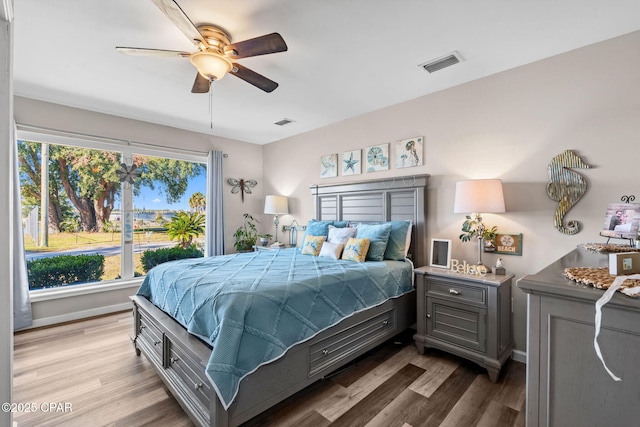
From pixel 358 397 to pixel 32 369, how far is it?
8.95 ft

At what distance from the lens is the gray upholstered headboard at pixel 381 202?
3066 millimetres

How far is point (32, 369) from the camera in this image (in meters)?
2.35

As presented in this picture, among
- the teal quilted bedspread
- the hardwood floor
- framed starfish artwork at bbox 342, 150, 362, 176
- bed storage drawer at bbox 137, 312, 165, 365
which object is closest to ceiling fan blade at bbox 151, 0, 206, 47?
the teal quilted bedspread

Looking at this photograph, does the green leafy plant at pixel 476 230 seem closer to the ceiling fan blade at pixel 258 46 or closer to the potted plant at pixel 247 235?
the ceiling fan blade at pixel 258 46

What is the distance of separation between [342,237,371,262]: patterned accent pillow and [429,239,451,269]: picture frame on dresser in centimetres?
67

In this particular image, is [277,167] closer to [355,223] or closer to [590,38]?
[355,223]

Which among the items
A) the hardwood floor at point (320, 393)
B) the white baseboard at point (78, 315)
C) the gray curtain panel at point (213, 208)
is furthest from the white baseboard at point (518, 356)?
the white baseboard at point (78, 315)

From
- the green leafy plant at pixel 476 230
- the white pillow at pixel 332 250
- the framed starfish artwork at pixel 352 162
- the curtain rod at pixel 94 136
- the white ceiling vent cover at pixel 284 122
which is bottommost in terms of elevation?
the white pillow at pixel 332 250

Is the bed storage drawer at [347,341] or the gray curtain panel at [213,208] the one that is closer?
the bed storage drawer at [347,341]

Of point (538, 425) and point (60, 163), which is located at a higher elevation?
point (60, 163)

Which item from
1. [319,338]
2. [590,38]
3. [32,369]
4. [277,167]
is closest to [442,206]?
[590,38]

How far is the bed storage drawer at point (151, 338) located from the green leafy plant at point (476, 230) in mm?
2664

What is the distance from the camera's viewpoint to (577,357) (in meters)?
0.90

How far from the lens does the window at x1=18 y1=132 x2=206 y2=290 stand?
334 centimetres
